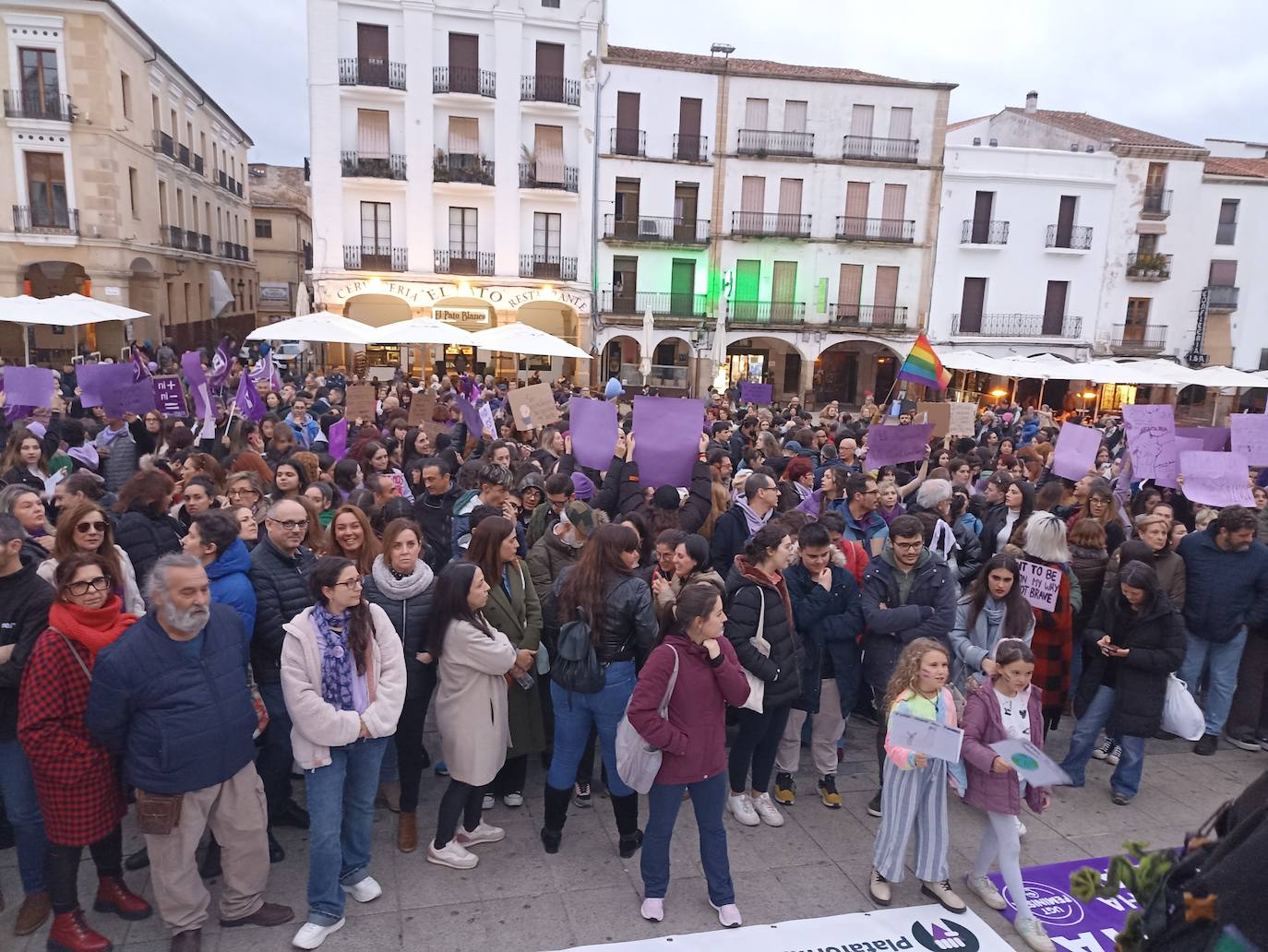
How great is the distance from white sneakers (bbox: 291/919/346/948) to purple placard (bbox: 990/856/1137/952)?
3295mm

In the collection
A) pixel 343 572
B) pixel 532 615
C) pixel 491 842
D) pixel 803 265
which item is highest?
pixel 803 265

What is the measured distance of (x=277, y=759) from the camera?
4547mm

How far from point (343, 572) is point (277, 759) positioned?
1.53 metres

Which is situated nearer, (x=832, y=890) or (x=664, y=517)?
(x=832, y=890)

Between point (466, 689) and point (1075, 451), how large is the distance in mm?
6964

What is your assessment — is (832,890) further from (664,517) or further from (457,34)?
(457,34)

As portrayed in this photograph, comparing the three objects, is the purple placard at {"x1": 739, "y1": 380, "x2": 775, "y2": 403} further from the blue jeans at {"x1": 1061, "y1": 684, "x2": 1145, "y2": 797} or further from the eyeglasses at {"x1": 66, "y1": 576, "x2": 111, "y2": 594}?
the eyeglasses at {"x1": 66, "y1": 576, "x2": 111, "y2": 594}

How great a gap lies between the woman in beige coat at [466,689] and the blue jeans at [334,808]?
0.40 metres

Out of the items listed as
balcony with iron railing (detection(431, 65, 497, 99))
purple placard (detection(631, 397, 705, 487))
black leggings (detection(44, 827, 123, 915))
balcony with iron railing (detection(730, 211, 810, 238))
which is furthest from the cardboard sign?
balcony with iron railing (detection(730, 211, 810, 238))

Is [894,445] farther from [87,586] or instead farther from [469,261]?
[469,261]

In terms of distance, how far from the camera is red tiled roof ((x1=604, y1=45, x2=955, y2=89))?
28422 millimetres

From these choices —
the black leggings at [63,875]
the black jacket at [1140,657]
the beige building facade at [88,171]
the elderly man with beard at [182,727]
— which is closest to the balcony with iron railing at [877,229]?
the beige building facade at [88,171]

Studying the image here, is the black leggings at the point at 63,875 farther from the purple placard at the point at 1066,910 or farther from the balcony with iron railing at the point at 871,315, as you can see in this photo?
the balcony with iron railing at the point at 871,315

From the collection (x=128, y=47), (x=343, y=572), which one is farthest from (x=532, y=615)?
(x=128, y=47)
